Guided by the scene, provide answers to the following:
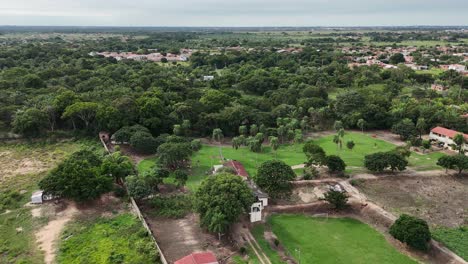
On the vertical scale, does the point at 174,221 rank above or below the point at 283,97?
below

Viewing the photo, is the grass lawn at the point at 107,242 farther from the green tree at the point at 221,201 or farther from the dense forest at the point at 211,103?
the dense forest at the point at 211,103

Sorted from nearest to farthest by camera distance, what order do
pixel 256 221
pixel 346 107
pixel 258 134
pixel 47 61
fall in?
pixel 256 221 < pixel 258 134 < pixel 346 107 < pixel 47 61

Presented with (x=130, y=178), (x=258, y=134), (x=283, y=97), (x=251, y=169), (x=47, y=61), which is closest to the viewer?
(x=130, y=178)

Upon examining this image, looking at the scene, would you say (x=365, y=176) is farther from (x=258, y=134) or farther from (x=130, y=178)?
(x=130, y=178)

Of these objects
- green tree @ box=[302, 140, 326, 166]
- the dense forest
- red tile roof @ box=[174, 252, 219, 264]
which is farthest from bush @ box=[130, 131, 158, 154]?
red tile roof @ box=[174, 252, 219, 264]

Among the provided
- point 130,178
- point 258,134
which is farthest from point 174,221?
point 258,134

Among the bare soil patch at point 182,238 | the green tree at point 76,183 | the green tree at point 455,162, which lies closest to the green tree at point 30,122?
the green tree at point 76,183

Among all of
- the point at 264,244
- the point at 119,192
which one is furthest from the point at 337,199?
the point at 119,192
